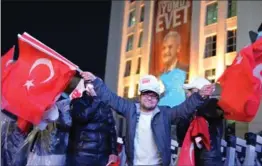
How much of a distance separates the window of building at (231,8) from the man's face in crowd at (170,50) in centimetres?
292

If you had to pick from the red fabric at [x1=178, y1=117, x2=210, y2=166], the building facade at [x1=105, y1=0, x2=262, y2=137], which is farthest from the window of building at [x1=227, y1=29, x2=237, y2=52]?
the red fabric at [x1=178, y1=117, x2=210, y2=166]

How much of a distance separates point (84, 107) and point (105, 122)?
0.28 m

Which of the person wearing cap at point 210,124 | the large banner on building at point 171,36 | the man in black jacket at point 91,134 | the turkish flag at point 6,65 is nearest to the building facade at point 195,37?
the large banner on building at point 171,36

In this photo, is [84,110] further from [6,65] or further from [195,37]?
[195,37]

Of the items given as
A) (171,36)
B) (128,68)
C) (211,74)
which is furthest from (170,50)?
(128,68)

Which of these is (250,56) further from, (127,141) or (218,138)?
(127,141)

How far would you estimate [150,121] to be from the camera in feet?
9.50

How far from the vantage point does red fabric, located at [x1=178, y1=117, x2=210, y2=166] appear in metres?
3.36

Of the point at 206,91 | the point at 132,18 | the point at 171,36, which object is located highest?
the point at 132,18

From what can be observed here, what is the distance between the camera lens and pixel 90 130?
12.1 ft

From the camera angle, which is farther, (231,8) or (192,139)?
(231,8)

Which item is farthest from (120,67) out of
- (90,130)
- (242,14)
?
(90,130)

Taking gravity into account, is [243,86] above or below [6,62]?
below

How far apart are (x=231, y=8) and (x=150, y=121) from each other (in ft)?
44.4
